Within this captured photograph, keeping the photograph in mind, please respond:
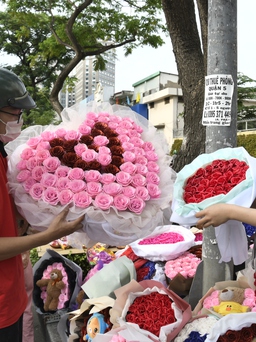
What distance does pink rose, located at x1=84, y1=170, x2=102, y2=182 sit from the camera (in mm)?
1844

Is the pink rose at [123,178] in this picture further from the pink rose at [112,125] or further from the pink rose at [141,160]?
the pink rose at [112,125]

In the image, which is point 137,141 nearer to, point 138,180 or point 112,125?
point 112,125

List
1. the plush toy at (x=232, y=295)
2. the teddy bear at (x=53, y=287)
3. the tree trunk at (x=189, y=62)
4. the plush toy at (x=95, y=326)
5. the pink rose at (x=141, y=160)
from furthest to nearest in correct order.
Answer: the tree trunk at (x=189, y=62) < the teddy bear at (x=53, y=287) < the plush toy at (x=95, y=326) < the plush toy at (x=232, y=295) < the pink rose at (x=141, y=160)

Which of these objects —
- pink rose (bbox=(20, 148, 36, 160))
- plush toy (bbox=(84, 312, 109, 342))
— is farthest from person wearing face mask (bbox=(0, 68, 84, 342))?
plush toy (bbox=(84, 312, 109, 342))

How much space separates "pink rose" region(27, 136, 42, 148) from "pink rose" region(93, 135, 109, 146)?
0.30 meters

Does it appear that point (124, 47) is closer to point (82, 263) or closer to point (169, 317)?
point (82, 263)

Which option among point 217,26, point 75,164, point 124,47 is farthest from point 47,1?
point 75,164

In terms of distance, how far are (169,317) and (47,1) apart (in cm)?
989

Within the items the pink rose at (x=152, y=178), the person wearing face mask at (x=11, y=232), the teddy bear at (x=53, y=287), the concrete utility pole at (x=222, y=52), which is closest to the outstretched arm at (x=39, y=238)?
the person wearing face mask at (x=11, y=232)

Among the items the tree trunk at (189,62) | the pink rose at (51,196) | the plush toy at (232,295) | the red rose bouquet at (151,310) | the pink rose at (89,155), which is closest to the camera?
the pink rose at (51,196)

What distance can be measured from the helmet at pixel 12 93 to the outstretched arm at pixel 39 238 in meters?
0.56

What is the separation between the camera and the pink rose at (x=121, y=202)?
180 cm

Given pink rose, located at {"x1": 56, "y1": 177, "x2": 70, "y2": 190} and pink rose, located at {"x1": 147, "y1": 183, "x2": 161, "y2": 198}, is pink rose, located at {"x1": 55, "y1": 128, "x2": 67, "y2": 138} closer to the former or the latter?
pink rose, located at {"x1": 56, "y1": 177, "x2": 70, "y2": 190}

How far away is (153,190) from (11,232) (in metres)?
0.72
